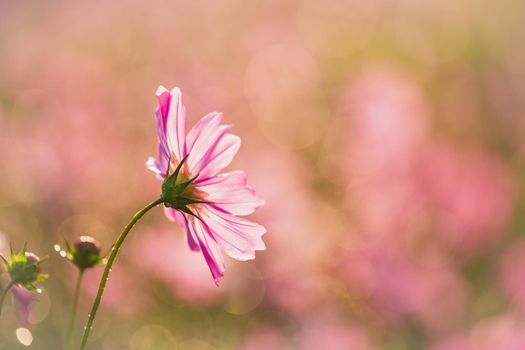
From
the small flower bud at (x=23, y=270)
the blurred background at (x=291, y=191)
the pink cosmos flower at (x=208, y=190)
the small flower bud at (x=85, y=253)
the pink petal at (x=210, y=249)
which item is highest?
the blurred background at (x=291, y=191)

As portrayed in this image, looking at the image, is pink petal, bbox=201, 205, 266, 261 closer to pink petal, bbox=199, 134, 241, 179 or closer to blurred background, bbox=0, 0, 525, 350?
pink petal, bbox=199, 134, 241, 179

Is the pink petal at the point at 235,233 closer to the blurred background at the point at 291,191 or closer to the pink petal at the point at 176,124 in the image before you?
the pink petal at the point at 176,124

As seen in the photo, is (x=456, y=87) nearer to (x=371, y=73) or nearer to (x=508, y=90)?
(x=508, y=90)

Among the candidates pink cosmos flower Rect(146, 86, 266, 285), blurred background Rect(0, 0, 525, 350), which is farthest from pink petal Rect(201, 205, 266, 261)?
blurred background Rect(0, 0, 525, 350)

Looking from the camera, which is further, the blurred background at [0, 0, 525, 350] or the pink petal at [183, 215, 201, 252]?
the blurred background at [0, 0, 525, 350]

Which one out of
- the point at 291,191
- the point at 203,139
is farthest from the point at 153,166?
the point at 291,191

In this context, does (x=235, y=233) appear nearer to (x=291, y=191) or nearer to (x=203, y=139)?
(x=203, y=139)

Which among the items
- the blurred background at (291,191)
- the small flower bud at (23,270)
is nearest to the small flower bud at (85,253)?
the small flower bud at (23,270)
